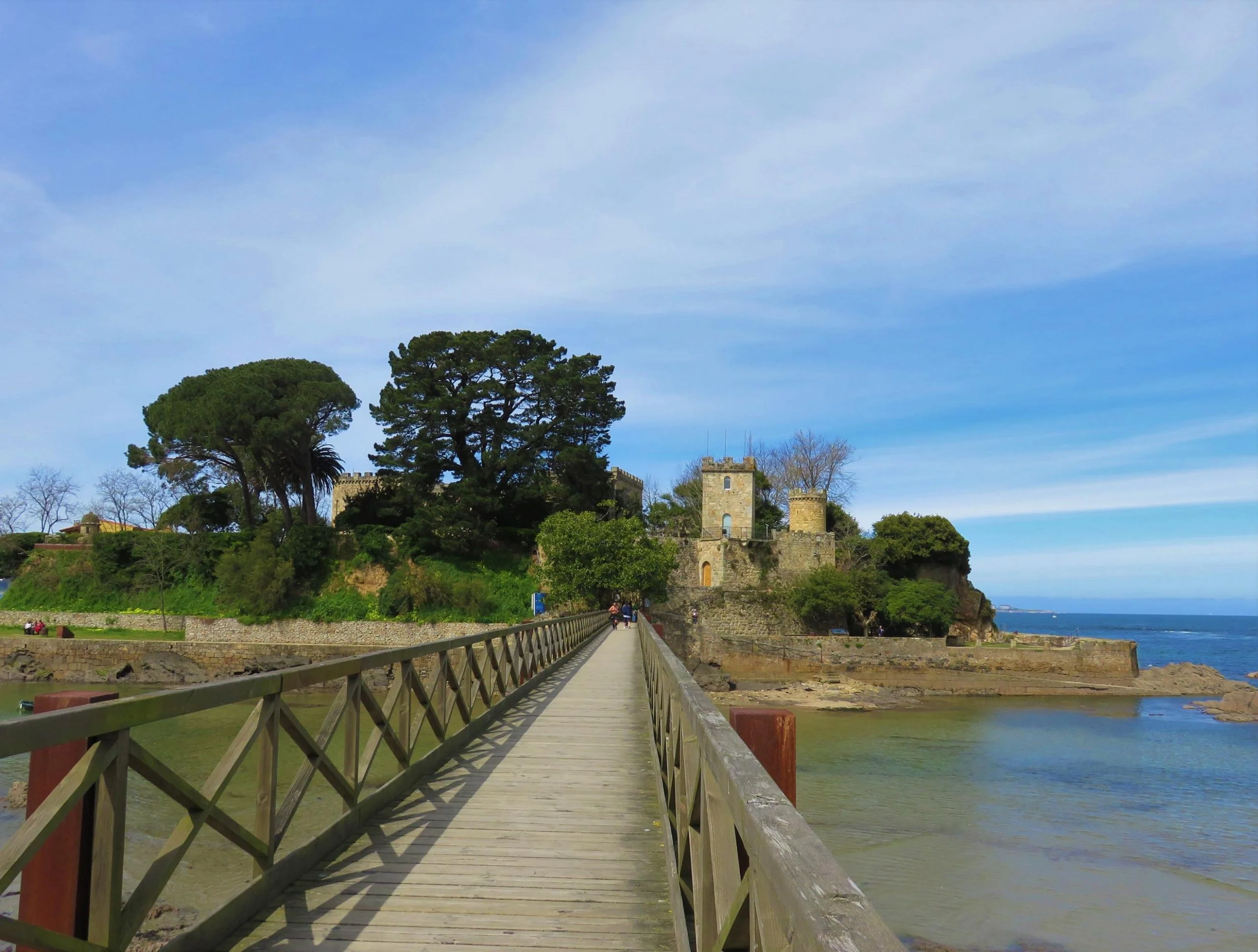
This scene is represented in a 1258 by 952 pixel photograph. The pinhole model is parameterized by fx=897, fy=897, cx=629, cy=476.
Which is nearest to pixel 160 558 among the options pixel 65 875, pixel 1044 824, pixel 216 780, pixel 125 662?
pixel 125 662

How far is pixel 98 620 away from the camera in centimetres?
3925

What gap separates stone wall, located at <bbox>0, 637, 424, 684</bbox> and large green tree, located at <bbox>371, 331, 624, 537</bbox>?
9.90 m

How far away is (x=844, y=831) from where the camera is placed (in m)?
14.5

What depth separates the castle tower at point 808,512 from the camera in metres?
48.4

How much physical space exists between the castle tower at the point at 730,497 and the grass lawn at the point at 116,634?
25.9 metres

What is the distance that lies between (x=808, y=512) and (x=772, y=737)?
148 ft

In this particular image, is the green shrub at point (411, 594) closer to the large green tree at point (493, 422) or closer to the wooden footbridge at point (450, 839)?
the large green tree at point (493, 422)

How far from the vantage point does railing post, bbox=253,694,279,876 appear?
13.2 feet

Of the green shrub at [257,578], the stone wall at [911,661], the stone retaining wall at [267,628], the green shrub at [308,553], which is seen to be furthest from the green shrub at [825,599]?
the green shrub at [257,578]

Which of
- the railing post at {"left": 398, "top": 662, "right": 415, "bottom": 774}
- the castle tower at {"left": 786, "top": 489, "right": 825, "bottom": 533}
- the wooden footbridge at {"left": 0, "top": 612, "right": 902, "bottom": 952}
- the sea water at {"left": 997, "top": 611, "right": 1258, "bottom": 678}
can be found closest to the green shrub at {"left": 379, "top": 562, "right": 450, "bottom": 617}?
the castle tower at {"left": 786, "top": 489, "right": 825, "bottom": 533}

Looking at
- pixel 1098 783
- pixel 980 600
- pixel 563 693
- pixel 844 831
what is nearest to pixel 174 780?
pixel 563 693

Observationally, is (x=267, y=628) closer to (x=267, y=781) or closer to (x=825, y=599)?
(x=825, y=599)

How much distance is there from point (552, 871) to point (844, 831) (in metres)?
11.2

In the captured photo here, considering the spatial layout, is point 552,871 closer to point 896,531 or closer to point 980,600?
point 896,531
